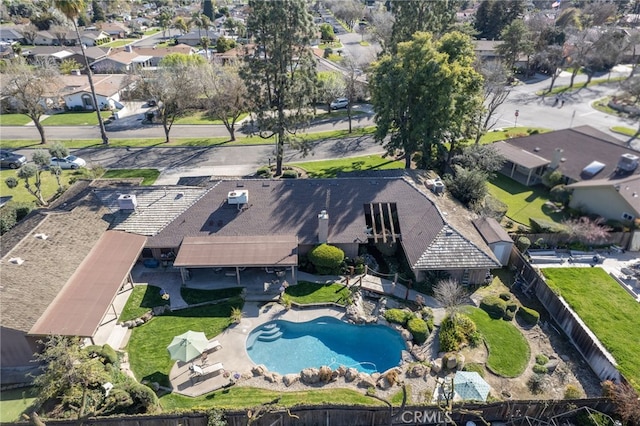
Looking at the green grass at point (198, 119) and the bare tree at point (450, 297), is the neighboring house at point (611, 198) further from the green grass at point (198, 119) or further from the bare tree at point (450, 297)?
the green grass at point (198, 119)

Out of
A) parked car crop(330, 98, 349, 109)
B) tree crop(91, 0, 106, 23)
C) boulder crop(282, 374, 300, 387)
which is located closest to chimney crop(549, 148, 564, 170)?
parked car crop(330, 98, 349, 109)

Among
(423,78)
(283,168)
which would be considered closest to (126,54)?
(283,168)

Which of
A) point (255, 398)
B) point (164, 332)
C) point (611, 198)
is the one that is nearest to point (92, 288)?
point (164, 332)

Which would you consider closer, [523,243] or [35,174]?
[523,243]

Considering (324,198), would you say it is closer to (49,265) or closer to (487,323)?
(487,323)

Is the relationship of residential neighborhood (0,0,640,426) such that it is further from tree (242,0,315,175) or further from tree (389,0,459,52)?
tree (389,0,459,52)

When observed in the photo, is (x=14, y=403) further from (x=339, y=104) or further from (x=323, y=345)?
(x=339, y=104)

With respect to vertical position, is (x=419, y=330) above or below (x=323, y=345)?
above
